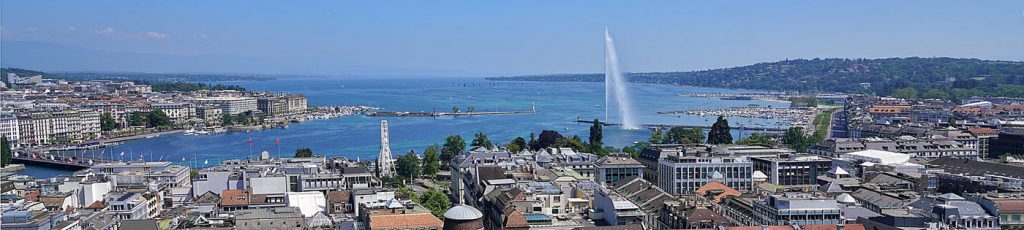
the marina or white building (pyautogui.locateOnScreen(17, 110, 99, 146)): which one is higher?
white building (pyautogui.locateOnScreen(17, 110, 99, 146))

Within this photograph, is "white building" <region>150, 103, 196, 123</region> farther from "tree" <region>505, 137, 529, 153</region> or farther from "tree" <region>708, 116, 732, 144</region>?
"tree" <region>708, 116, 732, 144</region>

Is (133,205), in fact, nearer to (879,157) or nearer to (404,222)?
(404,222)

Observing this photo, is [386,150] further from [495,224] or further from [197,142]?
[197,142]

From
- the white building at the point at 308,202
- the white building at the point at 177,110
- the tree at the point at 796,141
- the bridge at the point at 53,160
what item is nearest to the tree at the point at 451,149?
the tree at the point at 796,141

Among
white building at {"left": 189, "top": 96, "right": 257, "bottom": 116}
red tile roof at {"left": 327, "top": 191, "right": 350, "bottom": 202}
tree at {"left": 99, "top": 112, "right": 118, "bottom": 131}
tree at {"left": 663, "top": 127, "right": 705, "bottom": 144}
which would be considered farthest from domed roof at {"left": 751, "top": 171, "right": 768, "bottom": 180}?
white building at {"left": 189, "top": 96, "right": 257, "bottom": 116}

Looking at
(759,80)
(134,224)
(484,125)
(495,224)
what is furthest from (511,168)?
(759,80)
